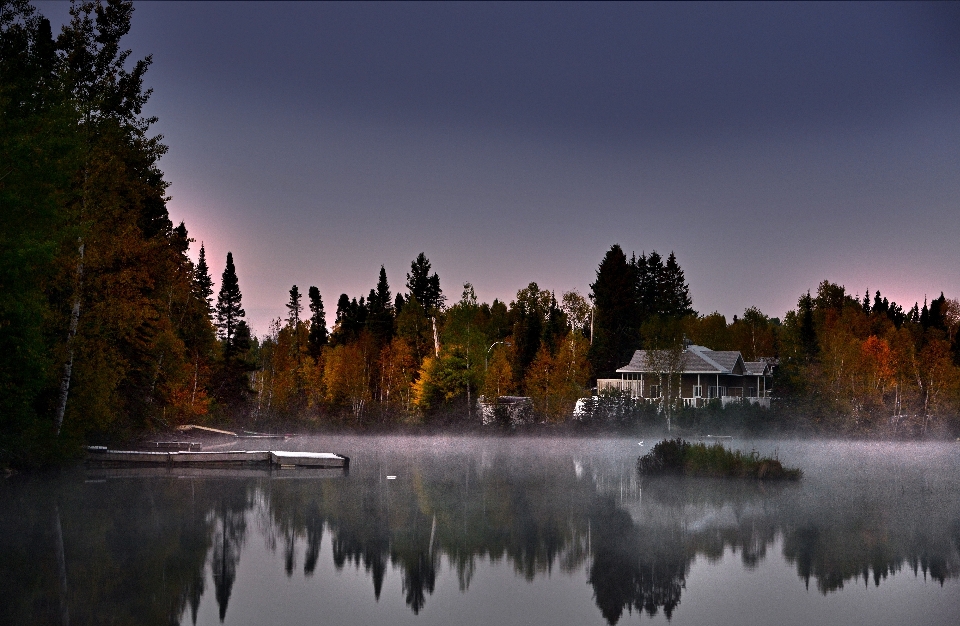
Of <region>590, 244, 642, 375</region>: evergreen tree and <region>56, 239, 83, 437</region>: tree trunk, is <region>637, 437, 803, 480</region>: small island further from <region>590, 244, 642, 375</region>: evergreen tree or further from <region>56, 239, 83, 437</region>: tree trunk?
<region>590, 244, 642, 375</region>: evergreen tree

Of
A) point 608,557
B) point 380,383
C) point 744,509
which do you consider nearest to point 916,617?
point 608,557

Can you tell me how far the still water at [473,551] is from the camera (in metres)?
14.6

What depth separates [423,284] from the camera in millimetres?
126312

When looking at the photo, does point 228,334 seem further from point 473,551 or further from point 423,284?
point 473,551

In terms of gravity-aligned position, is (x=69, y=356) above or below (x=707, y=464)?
above

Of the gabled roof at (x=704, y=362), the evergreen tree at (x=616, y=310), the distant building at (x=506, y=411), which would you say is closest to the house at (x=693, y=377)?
the gabled roof at (x=704, y=362)

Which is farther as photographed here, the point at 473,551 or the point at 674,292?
the point at 674,292

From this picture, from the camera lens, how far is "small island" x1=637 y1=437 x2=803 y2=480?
36875 mm

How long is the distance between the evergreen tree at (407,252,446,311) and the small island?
87.4 m

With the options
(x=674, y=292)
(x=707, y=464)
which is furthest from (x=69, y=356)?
(x=674, y=292)

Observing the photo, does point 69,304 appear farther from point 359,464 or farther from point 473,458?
point 473,458

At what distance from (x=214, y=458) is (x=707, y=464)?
22699mm

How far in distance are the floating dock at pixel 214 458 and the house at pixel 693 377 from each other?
44987 mm

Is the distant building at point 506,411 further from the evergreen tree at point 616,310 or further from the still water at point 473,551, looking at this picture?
the still water at point 473,551
